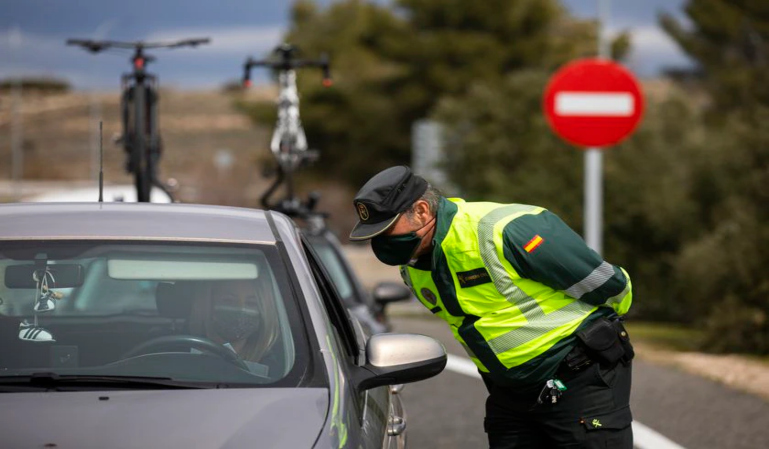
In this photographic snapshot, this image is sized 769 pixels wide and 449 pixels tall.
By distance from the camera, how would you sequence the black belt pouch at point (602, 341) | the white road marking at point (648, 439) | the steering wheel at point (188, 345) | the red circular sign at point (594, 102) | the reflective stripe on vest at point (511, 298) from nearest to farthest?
the steering wheel at point (188, 345) < the reflective stripe on vest at point (511, 298) < the black belt pouch at point (602, 341) < the white road marking at point (648, 439) < the red circular sign at point (594, 102)

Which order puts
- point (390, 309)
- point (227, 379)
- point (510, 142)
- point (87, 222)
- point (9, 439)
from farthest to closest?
point (510, 142) < point (390, 309) < point (87, 222) < point (227, 379) < point (9, 439)

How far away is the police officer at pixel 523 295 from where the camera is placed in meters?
4.66

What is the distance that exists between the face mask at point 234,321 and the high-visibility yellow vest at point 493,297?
654mm

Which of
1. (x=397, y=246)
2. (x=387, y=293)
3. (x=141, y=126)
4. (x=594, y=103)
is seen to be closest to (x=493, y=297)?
(x=397, y=246)

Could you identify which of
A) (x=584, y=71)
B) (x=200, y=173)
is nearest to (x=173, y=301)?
(x=584, y=71)

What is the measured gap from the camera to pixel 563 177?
23.0 metres

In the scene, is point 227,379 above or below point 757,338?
above

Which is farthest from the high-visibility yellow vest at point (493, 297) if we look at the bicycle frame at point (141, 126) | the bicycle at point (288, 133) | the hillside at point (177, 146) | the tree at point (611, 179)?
the hillside at point (177, 146)

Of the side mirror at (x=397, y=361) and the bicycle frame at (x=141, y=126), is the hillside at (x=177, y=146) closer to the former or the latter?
the bicycle frame at (x=141, y=126)

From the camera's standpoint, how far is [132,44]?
12.3 metres

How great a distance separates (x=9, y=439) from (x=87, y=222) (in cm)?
124

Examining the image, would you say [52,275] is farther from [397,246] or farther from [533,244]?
[533,244]

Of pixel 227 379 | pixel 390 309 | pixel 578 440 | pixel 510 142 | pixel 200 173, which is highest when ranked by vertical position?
pixel 227 379

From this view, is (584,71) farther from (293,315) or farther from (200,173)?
(200,173)
